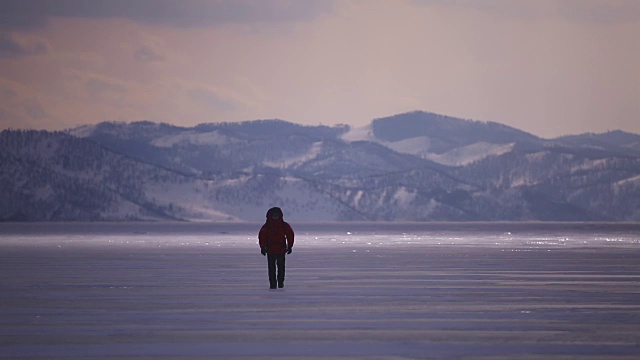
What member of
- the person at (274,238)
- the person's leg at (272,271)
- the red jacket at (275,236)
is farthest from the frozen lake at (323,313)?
the red jacket at (275,236)

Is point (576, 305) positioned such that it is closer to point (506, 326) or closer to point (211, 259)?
point (506, 326)

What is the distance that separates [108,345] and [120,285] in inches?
521

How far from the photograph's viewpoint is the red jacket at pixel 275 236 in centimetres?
3050

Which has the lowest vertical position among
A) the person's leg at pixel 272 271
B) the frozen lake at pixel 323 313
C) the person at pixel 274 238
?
the frozen lake at pixel 323 313

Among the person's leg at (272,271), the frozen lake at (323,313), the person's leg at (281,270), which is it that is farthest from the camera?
the person's leg at (281,270)

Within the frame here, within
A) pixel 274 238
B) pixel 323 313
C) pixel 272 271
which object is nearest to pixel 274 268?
pixel 272 271

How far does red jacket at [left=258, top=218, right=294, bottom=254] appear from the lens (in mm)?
30500

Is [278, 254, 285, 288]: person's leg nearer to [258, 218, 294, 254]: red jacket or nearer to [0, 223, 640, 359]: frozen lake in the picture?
[258, 218, 294, 254]: red jacket

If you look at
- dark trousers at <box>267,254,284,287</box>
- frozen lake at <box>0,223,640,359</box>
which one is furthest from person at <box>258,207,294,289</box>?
frozen lake at <box>0,223,640,359</box>

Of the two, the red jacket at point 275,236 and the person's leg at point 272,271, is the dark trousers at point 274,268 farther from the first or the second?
the red jacket at point 275,236

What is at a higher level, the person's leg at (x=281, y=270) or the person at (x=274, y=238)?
the person at (x=274, y=238)

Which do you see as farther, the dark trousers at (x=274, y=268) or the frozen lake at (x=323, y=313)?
the dark trousers at (x=274, y=268)

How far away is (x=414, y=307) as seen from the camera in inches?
977

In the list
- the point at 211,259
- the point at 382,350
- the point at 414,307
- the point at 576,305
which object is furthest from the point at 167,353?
the point at 211,259
